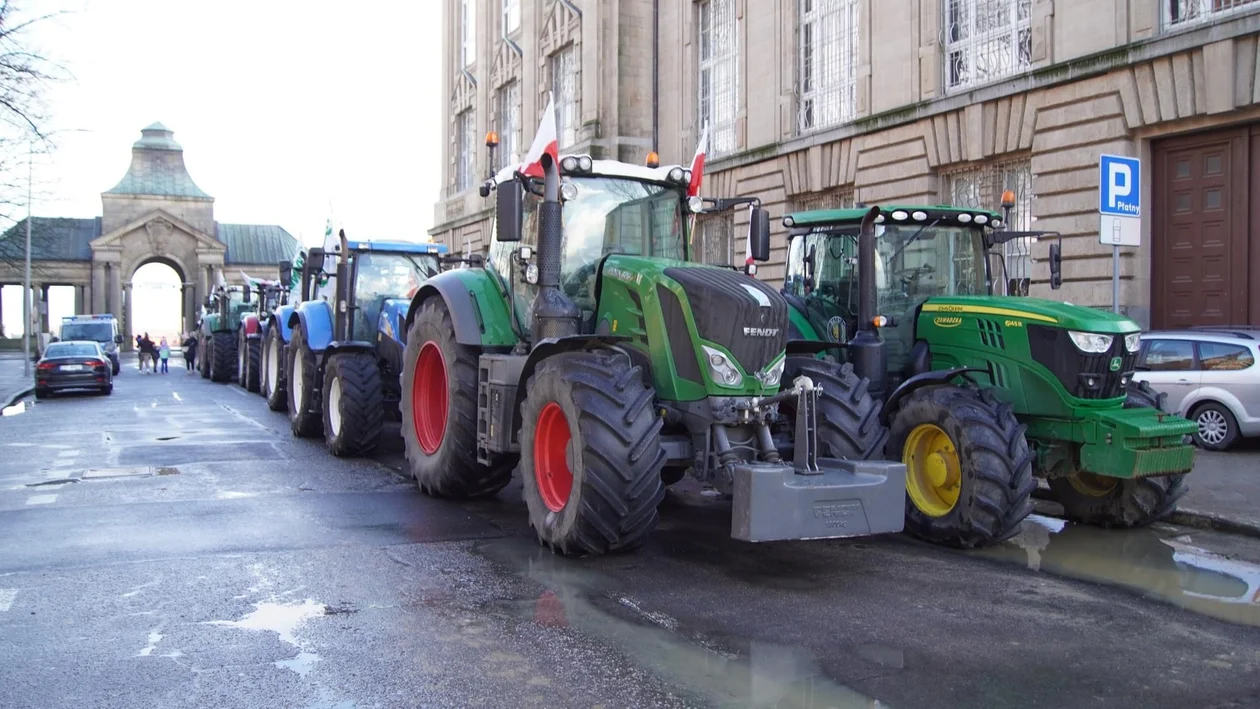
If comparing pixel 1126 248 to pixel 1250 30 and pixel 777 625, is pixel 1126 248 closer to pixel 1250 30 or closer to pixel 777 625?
pixel 1250 30

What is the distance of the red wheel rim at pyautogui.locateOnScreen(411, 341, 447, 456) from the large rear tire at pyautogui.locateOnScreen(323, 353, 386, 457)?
233cm

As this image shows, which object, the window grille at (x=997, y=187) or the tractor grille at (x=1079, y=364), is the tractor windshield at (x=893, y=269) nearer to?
the tractor grille at (x=1079, y=364)

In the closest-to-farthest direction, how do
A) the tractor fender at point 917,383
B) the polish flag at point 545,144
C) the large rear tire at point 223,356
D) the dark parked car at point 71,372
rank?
the polish flag at point 545,144 < the tractor fender at point 917,383 < the dark parked car at point 71,372 < the large rear tire at point 223,356

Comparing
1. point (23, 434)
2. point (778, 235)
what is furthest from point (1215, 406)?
point (23, 434)

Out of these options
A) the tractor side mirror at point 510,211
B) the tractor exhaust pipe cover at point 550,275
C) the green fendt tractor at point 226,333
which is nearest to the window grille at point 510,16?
the green fendt tractor at point 226,333

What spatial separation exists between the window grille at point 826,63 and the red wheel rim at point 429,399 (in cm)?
1249

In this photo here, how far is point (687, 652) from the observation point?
538 centimetres

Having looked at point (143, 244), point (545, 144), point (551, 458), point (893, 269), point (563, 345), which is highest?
point (143, 244)

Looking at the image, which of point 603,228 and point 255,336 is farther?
point 255,336

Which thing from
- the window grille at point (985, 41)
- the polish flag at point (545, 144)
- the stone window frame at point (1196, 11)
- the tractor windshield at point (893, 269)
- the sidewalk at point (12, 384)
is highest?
the window grille at point (985, 41)

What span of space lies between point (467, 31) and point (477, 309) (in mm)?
34579

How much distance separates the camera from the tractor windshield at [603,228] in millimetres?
→ 8445

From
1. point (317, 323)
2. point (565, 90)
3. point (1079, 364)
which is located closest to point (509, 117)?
point (565, 90)

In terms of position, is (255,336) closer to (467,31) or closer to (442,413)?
(442,413)
